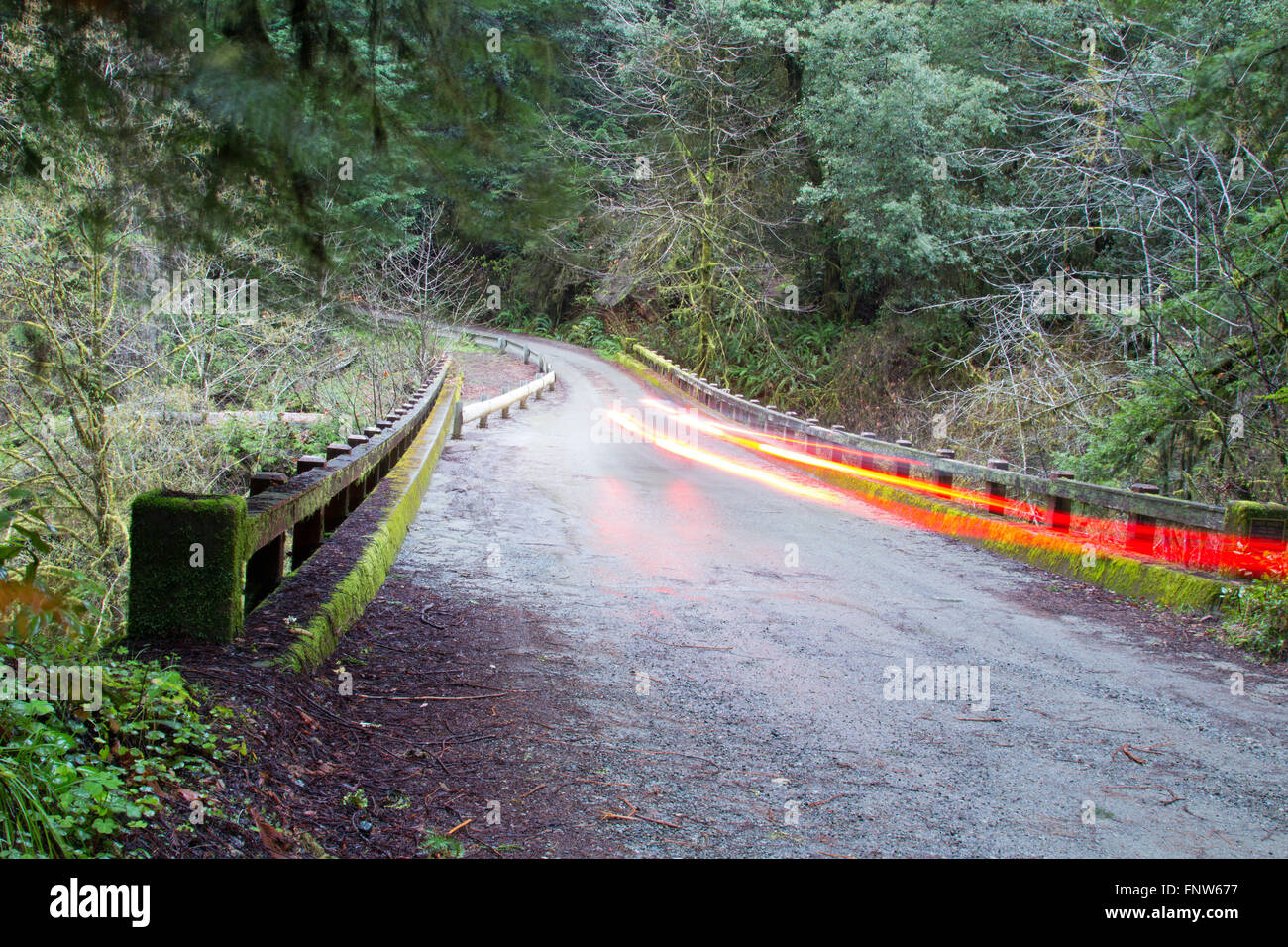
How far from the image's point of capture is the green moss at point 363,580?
5531mm

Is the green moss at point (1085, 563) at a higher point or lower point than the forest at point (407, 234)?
lower

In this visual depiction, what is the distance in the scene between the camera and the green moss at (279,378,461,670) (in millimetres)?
5531

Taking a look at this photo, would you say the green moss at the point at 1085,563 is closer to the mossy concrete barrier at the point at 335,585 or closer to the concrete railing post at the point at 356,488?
the mossy concrete barrier at the point at 335,585

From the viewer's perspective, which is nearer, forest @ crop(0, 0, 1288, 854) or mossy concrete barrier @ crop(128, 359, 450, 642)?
mossy concrete barrier @ crop(128, 359, 450, 642)

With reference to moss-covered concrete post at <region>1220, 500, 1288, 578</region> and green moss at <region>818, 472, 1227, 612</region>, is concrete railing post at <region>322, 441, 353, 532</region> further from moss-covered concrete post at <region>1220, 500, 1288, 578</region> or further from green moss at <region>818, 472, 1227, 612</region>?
moss-covered concrete post at <region>1220, 500, 1288, 578</region>

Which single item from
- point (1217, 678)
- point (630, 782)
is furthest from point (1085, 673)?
point (630, 782)

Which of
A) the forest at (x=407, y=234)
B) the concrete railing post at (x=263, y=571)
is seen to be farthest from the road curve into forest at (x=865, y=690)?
the forest at (x=407, y=234)

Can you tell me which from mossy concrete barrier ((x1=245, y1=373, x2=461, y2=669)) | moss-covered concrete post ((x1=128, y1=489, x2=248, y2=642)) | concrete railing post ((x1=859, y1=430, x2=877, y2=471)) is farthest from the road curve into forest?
concrete railing post ((x1=859, y1=430, x2=877, y2=471))

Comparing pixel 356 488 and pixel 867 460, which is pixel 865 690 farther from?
pixel 867 460

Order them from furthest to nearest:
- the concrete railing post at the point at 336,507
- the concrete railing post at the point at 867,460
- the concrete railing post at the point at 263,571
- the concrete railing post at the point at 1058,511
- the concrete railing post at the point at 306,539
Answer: the concrete railing post at the point at 867,460 → the concrete railing post at the point at 1058,511 → the concrete railing post at the point at 336,507 → the concrete railing post at the point at 306,539 → the concrete railing post at the point at 263,571

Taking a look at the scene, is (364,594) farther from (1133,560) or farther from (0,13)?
(1133,560)

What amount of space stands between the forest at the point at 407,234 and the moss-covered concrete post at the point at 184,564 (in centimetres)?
44

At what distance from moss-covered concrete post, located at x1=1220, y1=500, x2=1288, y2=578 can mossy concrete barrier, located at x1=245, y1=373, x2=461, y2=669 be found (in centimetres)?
712

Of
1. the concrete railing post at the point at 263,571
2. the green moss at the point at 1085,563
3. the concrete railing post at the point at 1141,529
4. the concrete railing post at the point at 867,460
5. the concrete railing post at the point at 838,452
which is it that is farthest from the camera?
the concrete railing post at the point at 838,452
